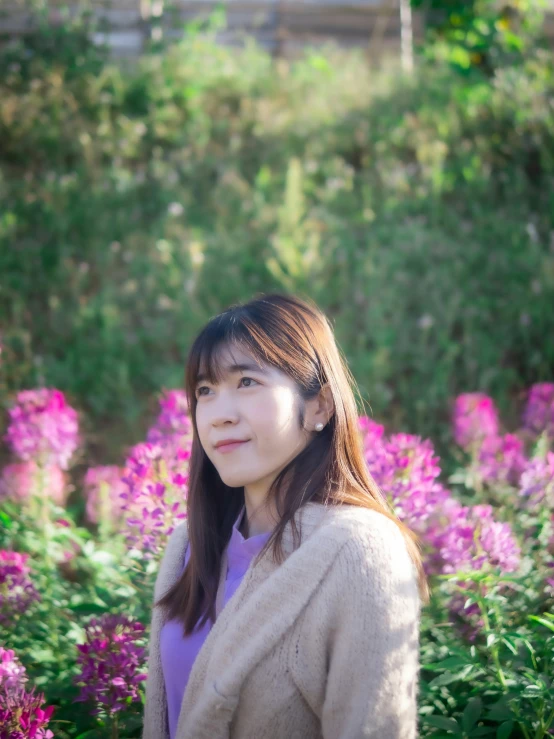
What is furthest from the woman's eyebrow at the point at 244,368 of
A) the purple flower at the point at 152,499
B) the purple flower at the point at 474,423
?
the purple flower at the point at 474,423

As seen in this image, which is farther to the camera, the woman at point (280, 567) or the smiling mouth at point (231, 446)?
the smiling mouth at point (231, 446)

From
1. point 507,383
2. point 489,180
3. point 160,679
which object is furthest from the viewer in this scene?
point 489,180

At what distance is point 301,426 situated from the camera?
60.0 inches

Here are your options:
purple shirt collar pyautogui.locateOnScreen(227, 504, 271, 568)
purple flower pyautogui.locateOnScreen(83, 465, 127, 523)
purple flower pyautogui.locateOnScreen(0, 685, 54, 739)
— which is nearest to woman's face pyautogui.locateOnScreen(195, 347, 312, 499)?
purple shirt collar pyautogui.locateOnScreen(227, 504, 271, 568)

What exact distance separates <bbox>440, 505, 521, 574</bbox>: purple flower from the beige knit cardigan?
1.52ft

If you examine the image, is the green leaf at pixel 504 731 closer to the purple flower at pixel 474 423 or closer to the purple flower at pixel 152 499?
the purple flower at pixel 152 499

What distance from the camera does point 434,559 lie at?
239 centimetres

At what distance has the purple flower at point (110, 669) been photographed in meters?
1.67

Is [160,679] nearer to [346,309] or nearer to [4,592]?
[4,592]

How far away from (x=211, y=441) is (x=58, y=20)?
628 cm

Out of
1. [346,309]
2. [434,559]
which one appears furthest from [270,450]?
[346,309]

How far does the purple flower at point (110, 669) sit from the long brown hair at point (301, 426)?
0.17 metres

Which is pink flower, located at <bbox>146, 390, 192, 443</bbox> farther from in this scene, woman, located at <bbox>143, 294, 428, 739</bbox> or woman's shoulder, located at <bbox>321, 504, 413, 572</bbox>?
woman's shoulder, located at <bbox>321, 504, 413, 572</bbox>

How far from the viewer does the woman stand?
4.23 ft
